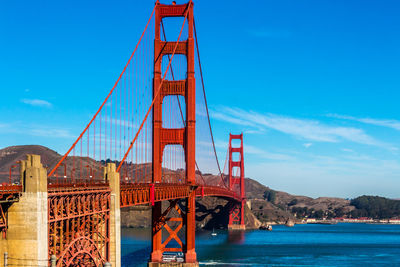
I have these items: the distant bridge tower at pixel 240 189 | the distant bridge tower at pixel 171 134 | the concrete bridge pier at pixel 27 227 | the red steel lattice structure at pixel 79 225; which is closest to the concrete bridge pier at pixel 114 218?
the red steel lattice structure at pixel 79 225

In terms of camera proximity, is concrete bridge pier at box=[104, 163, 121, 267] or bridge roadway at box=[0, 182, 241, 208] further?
concrete bridge pier at box=[104, 163, 121, 267]

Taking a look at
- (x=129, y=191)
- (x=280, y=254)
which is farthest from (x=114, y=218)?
(x=280, y=254)

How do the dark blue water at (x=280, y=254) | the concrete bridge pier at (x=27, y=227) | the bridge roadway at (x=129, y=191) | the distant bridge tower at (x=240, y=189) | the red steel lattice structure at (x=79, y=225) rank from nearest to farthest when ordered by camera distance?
the concrete bridge pier at (x=27, y=227) → the bridge roadway at (x=129, y=191) → the red steel lattice structure at (x=79, y=225) → the dark blue water at (x=280, y=254) → the distant bridge tower at (x=240, y=189)

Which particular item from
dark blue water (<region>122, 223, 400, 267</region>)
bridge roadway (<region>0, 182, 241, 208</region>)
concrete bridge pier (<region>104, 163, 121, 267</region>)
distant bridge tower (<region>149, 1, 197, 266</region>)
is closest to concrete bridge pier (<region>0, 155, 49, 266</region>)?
bridge roadway (<region>0, 182, 241, 208</region>)

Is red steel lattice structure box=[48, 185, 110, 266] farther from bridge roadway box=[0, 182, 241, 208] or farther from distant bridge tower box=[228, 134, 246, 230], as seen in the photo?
distant bridge tower box=[228, 134, 246, 230]

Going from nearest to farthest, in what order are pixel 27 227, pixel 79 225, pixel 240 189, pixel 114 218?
pixel 27 227 → pixel 79 225 → pixel 114 218 → pixel 240 189

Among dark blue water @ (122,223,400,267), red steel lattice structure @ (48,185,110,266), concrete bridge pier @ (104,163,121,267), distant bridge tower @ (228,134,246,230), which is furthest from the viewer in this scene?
distant bridge tower @ (228,134,246,230)

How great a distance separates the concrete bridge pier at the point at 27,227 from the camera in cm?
2375

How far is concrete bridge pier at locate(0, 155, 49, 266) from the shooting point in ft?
77.9

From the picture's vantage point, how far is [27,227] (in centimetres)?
2378

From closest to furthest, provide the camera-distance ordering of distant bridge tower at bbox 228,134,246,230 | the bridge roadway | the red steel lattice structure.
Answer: the bridge roadway → the red steel lattice structure → distant bridge tower at bbox 228,134,246,230

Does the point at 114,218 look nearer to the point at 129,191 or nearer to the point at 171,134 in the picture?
the point at 129,191

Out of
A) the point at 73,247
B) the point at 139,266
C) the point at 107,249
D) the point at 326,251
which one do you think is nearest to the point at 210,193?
the point at 139,266

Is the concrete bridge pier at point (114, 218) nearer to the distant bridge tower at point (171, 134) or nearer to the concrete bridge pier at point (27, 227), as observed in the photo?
the concrete bridge pier at point (27, 227)
